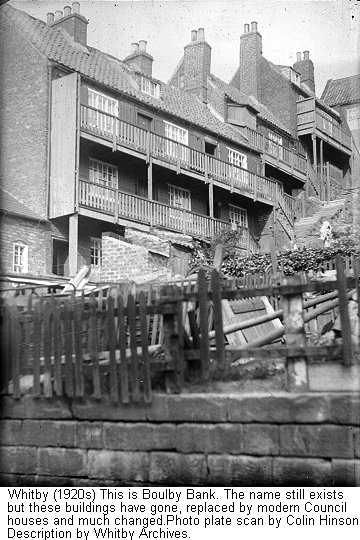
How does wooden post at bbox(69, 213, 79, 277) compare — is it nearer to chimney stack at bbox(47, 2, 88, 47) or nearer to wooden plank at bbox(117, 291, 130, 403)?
chimney stack at bbox(47, 2, 88, 47)

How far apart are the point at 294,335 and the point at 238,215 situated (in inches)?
583

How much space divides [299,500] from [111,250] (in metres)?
8.93

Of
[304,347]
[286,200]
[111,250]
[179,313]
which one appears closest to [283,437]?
[304,347]

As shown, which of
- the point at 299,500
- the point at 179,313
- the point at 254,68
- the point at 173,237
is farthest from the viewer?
the point at 254,68

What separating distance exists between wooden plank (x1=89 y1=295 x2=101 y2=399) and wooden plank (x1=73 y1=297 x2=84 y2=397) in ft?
0.35

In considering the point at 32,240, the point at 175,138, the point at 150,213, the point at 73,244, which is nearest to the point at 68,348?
the point at 32,240

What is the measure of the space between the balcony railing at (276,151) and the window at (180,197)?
724 centimetres

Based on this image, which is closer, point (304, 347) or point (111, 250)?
point (304, 347)

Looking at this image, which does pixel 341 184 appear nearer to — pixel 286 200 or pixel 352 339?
pixel 286 200

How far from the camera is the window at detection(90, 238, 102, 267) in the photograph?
12.4 metres

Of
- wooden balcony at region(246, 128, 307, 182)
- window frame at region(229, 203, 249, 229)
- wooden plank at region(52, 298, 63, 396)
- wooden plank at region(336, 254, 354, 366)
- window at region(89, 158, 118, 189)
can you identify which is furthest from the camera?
wooden balcony at region(246, 128, 307, 182)

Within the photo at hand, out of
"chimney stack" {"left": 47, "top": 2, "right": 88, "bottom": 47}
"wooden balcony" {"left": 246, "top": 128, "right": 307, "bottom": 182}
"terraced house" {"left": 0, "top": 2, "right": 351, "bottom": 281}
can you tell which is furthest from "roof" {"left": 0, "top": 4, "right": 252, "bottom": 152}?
"wooden balcony" {"left": 246, "top": 128, "right": 307, "bottom": 182}

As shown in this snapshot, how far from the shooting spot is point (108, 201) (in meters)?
14.2

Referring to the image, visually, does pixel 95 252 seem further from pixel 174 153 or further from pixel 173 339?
pixel 173 339
